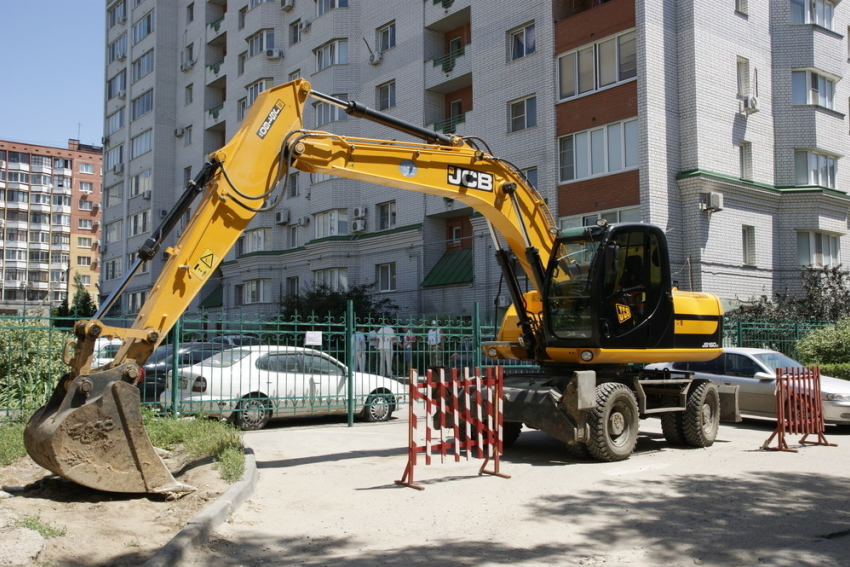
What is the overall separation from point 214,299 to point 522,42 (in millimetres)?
24217

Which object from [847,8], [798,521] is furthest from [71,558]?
[847,8]

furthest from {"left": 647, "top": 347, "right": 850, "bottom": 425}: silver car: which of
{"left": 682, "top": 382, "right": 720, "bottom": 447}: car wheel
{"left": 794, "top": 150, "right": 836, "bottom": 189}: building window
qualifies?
{"left": 794, "top": 150, "right": 836, "bottom": 189}: building window

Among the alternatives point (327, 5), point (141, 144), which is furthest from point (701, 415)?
point (141, 144)

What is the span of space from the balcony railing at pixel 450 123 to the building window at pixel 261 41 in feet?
41.0

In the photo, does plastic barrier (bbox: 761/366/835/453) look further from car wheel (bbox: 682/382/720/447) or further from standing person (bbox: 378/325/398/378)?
standing person (bbox: 378/325/398/378)

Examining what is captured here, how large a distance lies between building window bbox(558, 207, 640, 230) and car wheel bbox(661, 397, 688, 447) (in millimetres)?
12172

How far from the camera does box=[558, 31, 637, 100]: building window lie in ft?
77.6

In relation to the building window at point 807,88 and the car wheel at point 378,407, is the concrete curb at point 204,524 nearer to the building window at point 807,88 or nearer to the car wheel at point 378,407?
the car wheel at point 378,407

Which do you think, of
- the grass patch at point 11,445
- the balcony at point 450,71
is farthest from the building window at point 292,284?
the grass patch at point 11,445

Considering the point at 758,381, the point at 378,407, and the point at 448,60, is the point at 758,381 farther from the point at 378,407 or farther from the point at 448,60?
the point at 448,60

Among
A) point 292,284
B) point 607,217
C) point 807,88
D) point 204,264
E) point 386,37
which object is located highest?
point 386,37

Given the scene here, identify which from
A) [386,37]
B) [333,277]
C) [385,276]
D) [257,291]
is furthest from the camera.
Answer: [257,291]

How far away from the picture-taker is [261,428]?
536 inches

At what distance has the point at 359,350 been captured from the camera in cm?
1544
